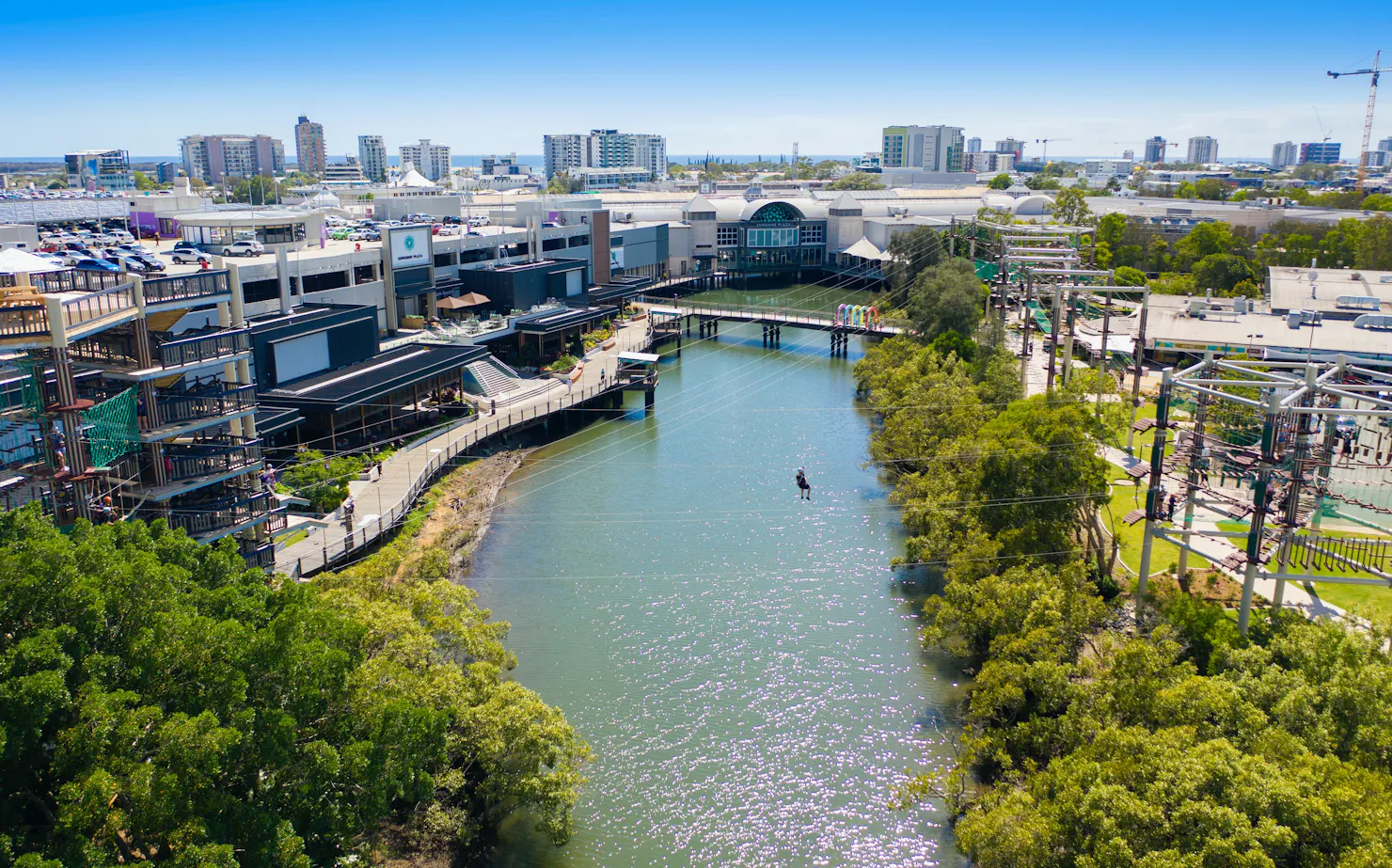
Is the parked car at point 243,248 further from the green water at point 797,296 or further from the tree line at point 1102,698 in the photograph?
Answer: the green water at point 797,296

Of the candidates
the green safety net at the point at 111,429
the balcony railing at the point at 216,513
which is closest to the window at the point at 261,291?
the balcony railing at the point at 216,513

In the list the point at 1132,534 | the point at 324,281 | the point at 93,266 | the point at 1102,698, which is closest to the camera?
the point at 1102,698

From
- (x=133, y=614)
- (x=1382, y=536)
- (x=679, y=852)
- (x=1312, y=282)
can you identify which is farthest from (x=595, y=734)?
(x=1312, y=282)

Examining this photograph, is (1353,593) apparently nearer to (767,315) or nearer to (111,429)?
(111,429)

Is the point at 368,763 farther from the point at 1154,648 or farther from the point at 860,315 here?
the point at 860,315

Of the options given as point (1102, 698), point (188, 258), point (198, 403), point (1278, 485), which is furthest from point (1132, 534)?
point (188, 258)

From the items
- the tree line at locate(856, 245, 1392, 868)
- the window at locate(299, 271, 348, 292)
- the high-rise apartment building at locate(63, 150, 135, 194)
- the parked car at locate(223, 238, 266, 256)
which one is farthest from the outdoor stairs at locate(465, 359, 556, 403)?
the high-rise apartment building at locate(63, 150, 135, 194)

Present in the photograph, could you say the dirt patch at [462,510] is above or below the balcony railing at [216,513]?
below
